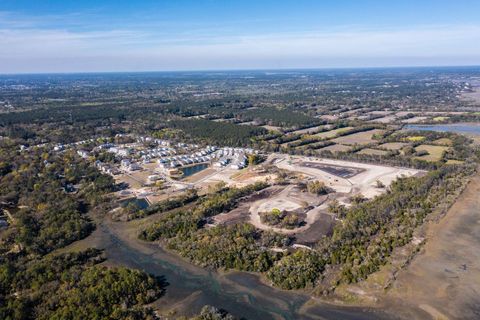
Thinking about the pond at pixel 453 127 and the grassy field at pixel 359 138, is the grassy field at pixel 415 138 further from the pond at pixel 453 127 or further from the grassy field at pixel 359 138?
the pond at pixel 453 127

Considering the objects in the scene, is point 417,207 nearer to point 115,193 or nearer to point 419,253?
point 419,253

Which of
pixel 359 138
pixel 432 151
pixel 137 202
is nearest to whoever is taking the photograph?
pixel 137 202

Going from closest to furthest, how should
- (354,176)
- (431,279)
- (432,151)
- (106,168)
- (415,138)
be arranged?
(431,279), (354,176), (106,168), (432,151), (415,138)

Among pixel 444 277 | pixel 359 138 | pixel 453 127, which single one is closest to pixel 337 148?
pixel 359 138

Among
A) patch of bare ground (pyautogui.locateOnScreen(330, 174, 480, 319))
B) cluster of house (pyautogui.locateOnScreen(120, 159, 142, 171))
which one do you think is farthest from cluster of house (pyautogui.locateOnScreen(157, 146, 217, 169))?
patch of bare ground (pyautogui.locateOnScreen(330, 174, 480, 319))

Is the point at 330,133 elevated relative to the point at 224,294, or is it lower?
elevated

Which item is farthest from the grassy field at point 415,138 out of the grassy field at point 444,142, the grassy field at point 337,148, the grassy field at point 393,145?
the grassy field at point 337,148

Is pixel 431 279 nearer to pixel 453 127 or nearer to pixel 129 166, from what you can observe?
pixel 129 166

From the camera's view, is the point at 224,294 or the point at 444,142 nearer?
the point at 224,294
